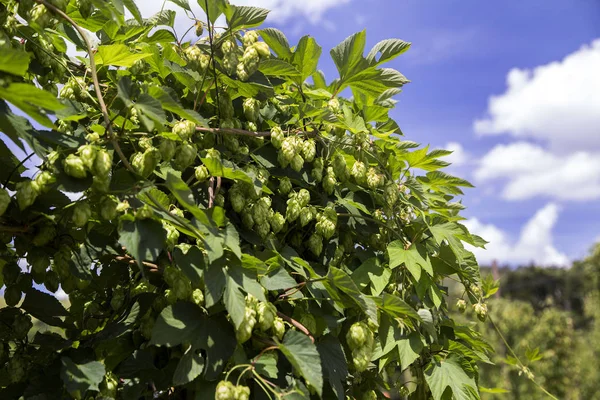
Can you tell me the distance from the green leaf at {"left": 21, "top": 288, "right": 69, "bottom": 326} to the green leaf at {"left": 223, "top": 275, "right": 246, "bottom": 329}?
599mm

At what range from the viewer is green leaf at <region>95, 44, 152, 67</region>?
1369 millimetres

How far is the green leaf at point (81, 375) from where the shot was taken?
124cm

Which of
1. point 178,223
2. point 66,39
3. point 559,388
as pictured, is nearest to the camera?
point 178,223

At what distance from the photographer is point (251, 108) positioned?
151 cm

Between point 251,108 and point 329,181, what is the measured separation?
30 centimetres

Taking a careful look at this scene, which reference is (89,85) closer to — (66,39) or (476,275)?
(66,39)

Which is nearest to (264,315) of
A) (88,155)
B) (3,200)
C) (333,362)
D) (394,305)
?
(333,362)

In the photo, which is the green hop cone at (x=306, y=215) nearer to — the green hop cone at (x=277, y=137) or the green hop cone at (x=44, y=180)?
the green hop cone at (x=277, y=137)

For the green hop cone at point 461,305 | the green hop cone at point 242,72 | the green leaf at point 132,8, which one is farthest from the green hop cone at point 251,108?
the green hop cone at point 461,305

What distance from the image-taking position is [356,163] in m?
1.59

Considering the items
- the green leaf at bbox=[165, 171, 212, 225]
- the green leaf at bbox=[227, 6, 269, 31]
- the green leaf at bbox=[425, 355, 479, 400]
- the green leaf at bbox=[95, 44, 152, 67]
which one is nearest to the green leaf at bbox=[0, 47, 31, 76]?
the green leaf at bbox=[165, 171, 212, 225]

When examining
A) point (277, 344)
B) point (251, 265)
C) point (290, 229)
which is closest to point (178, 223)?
point (251, 265)

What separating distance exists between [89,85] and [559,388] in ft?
47.3

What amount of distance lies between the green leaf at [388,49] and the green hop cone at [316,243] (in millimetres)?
532
